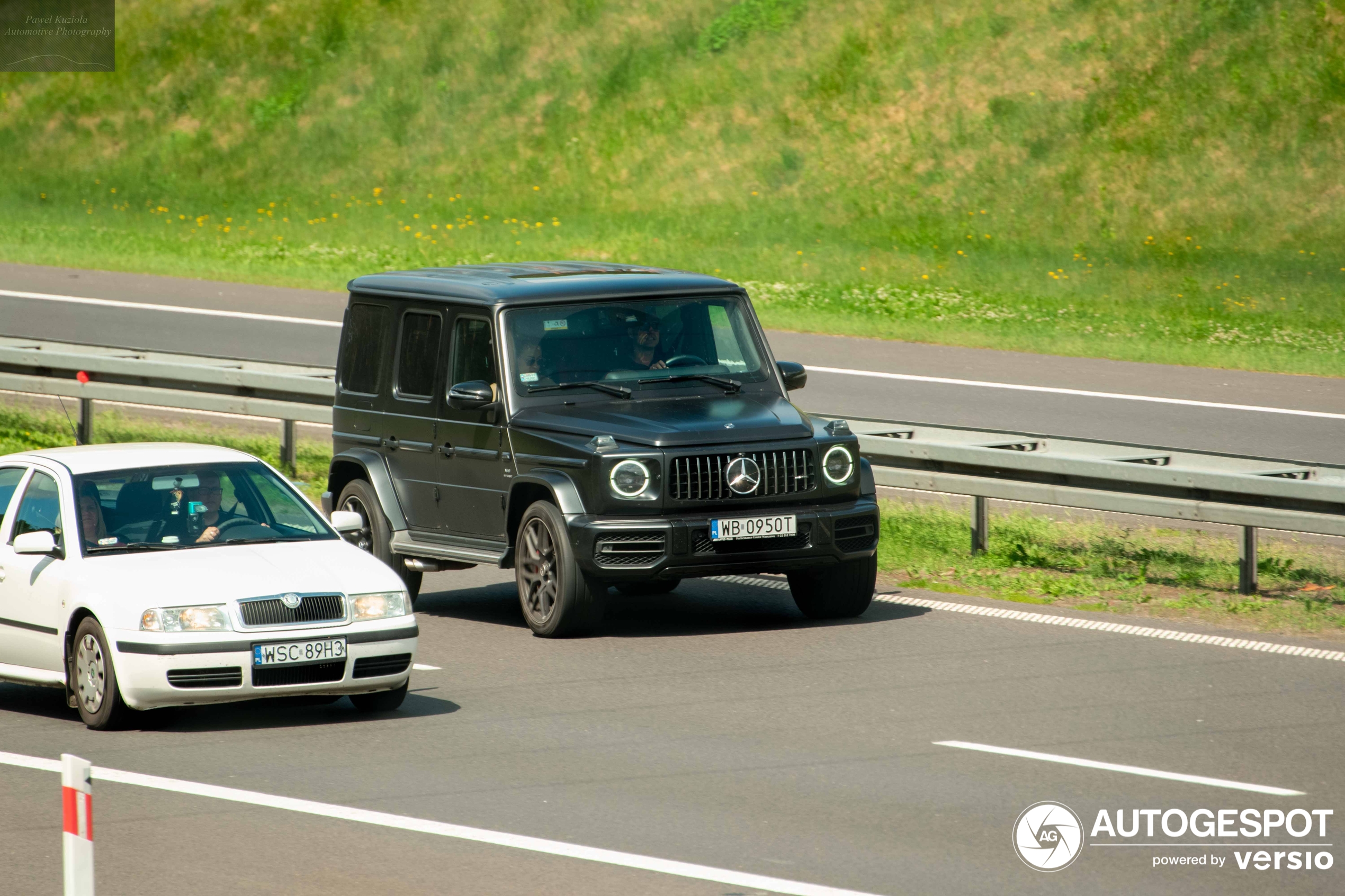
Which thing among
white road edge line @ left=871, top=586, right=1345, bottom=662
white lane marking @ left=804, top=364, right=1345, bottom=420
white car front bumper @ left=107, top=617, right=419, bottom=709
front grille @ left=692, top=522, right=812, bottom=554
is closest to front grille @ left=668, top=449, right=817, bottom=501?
front grille @ left=692, top=522, right=812, bottom=554

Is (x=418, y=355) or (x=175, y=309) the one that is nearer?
(x=418, y=355)

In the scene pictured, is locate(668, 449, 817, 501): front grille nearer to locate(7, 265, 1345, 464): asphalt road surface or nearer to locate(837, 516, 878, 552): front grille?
locate(837, 516, 878, 552): front grille

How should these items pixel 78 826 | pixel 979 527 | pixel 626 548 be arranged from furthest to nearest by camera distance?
pixel 979 527 < pixel 626 548 < pixel 78 826

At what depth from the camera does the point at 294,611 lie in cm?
949

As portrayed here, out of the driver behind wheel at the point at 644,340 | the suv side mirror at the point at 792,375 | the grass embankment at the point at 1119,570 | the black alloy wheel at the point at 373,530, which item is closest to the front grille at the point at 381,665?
the black alloy wheel at the point at 373,530

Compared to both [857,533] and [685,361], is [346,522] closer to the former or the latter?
[685,361]

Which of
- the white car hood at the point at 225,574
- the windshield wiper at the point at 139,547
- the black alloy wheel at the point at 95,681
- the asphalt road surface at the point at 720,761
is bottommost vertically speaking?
the asphalt road surface at the point at 720,761

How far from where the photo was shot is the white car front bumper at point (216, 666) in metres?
9.24

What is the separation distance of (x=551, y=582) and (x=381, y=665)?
89.6 inches

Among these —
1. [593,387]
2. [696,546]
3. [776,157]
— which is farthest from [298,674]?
[776,157]

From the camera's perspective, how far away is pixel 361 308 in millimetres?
13523

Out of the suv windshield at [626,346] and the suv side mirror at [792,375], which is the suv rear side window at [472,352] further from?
the suv side mirror at [792,375]

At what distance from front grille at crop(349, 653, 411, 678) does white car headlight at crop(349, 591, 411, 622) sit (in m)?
0.19

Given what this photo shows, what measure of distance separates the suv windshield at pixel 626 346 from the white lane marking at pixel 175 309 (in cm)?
1372
